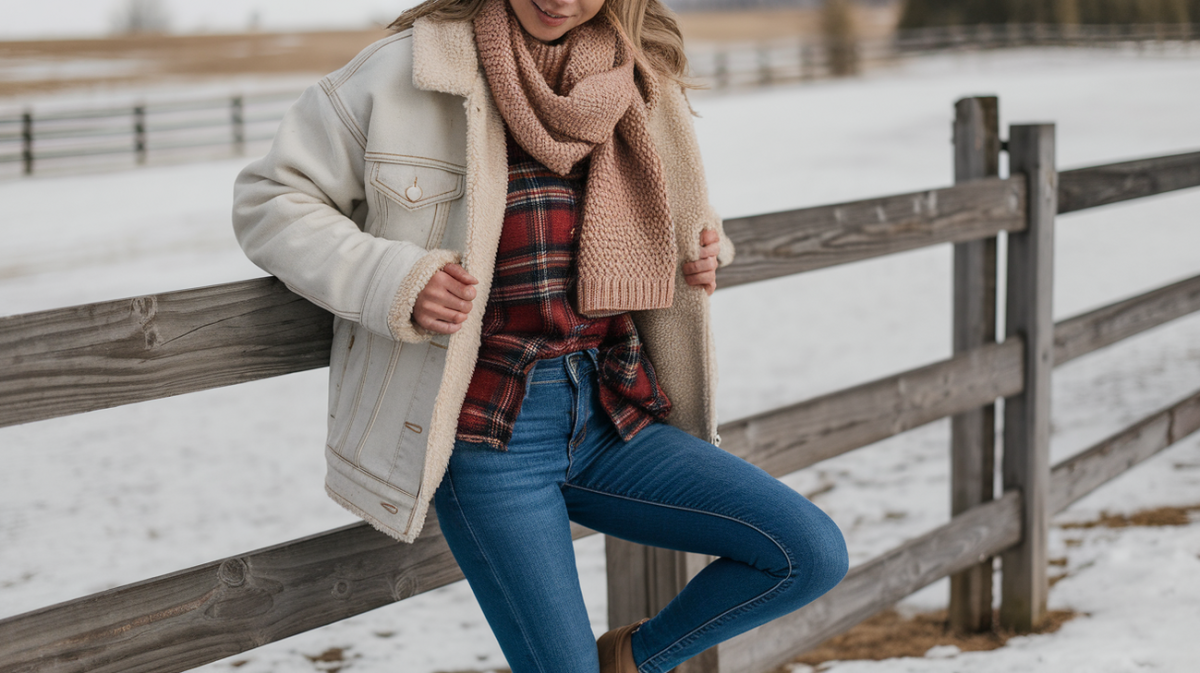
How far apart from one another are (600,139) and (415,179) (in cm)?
26

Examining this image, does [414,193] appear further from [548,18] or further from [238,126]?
[238,126]

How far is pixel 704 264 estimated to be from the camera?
1642mm

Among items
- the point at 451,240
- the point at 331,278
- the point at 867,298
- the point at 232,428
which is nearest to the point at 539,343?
the point at 451,240

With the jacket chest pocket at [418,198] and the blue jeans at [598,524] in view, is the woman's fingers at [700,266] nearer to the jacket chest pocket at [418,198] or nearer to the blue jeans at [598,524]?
the blue jeans at [598,524]

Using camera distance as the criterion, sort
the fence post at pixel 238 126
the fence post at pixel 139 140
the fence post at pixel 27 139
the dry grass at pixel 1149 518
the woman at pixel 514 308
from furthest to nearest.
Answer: the fence post at pixel 238 126, the fence post at pixel 139 140, the fence post at pixel 27 139, the dry grass at pixel 1149 518, the woman at pixel 514 308

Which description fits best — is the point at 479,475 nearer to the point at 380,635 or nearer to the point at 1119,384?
the point at 380,635

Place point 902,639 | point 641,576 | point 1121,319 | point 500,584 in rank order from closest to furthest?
1. point 500,584
2. point 641,576
3. point 902,639
4. point 1121,319

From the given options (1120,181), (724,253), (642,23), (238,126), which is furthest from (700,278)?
(238,126)

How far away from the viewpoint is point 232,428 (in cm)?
557

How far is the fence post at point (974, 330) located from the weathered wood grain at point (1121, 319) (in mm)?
312

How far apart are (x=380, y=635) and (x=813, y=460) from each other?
1.49m

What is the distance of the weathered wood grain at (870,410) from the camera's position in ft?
7.29

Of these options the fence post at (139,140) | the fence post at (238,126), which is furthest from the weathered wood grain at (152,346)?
the fence post at (139,140)

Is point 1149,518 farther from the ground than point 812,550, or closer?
closer
